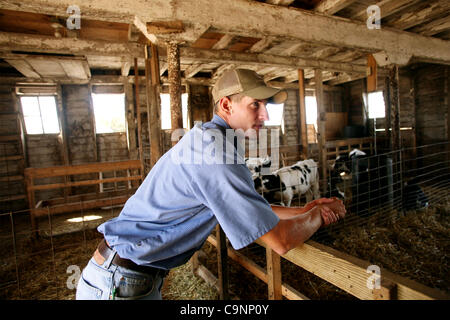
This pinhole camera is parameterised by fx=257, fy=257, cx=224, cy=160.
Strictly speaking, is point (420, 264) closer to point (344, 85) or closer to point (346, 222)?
point (346, 222)

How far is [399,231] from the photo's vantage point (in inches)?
173

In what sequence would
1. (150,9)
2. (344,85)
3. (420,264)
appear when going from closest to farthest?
(150,9) < (420,264) < (344,85)

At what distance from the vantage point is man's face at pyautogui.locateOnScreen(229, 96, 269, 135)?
4.76ft

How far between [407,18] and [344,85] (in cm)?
895

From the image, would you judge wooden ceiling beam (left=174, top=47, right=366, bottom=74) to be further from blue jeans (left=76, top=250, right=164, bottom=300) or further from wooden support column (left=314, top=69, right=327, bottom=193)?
blue jeans (left=76, top=250, right=164, bottom=300)

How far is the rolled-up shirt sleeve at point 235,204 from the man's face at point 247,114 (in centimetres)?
40

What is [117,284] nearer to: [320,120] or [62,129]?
[320,120]

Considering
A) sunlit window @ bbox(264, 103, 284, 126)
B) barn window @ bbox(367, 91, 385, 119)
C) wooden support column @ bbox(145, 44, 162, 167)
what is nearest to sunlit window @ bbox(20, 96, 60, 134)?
wooden support column @ bbox(145, 44, 162, 167)

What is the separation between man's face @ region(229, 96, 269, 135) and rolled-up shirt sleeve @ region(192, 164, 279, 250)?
40cm

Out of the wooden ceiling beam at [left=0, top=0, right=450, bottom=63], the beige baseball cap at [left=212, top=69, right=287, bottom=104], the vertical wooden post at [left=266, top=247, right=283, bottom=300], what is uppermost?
the wooden ceiling beam at [left=0, top=0, right=450, bottom=63]

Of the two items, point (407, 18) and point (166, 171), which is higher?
point (407, 18)

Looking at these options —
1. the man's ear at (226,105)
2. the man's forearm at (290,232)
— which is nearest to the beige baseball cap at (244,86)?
the man's ear at (226,105)
